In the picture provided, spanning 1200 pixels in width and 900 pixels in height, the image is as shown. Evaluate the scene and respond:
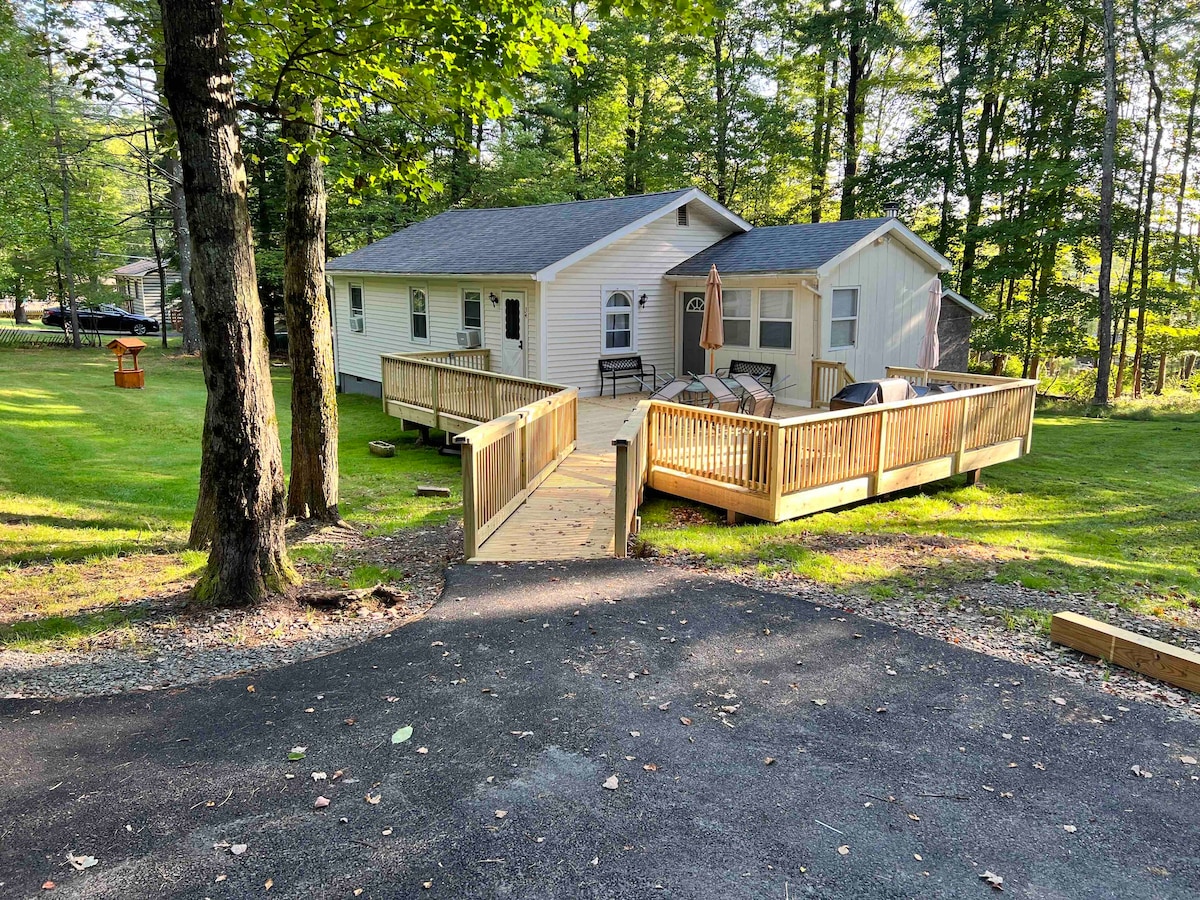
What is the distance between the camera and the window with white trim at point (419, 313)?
18.1 meters

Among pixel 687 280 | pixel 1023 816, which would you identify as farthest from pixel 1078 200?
pixel 1023 816

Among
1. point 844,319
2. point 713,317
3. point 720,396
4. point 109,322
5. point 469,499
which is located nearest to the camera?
point 469,499

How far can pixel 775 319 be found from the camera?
1505 cm

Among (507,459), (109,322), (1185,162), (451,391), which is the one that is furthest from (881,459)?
(109,322)

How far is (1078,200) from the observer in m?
23.0

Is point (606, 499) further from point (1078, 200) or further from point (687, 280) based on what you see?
point (1078, 200)

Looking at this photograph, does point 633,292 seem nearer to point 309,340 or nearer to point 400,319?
point 400,319

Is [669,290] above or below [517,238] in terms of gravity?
below

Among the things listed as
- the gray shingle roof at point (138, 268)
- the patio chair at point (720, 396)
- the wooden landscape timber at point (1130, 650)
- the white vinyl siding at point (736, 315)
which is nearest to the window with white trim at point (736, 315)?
the white vinyl siding at point (736, 315)

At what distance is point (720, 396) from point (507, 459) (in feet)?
15.8

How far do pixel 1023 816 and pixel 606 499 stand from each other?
19.5ft

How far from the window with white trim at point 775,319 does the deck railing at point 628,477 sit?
6595mm

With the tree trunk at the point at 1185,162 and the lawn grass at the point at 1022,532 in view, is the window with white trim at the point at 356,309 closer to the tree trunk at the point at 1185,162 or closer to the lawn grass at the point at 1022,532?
the lawn grass at the point at 1022,532

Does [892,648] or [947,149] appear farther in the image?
[947,149]
